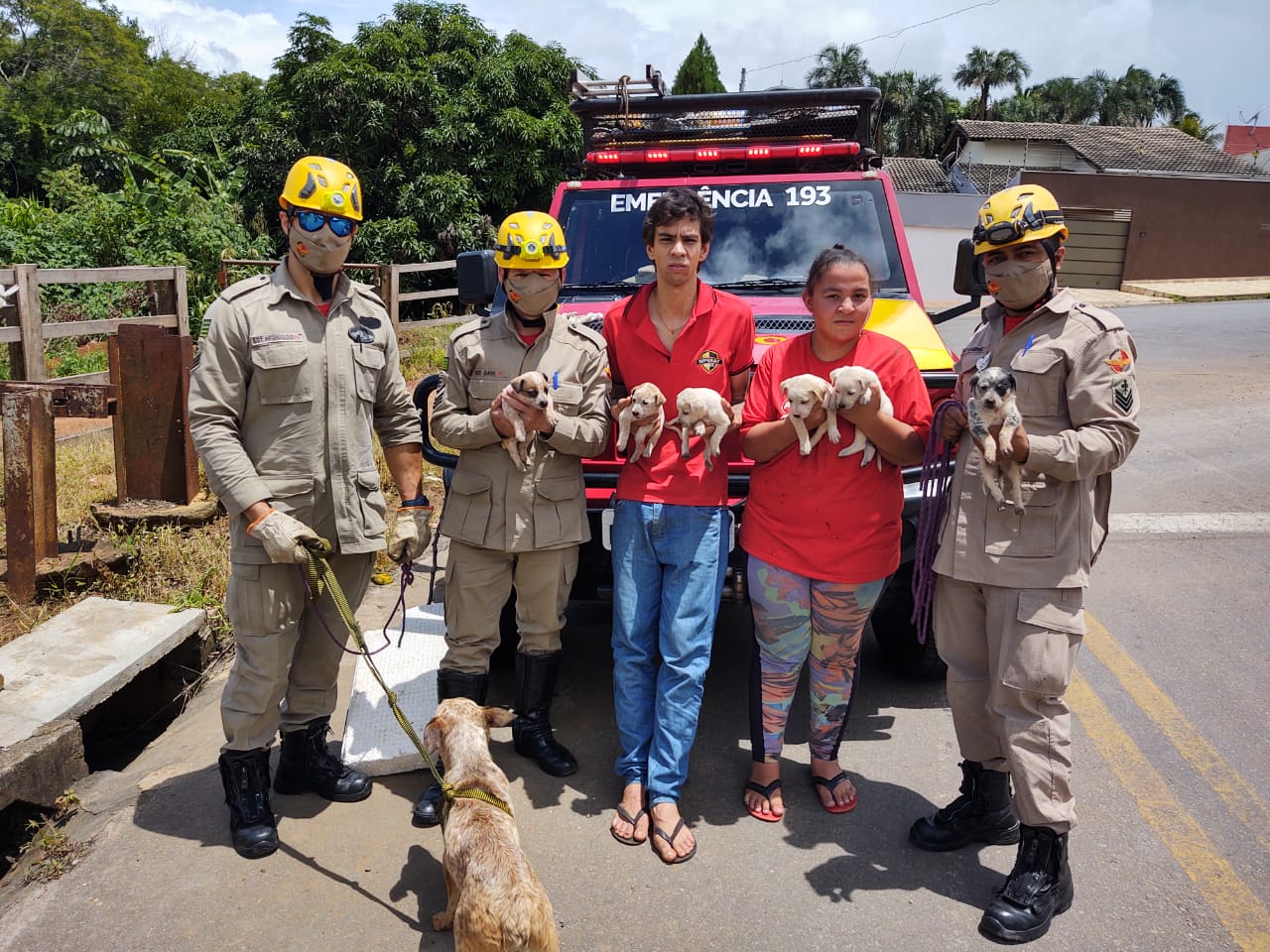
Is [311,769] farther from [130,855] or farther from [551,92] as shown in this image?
[551,92]

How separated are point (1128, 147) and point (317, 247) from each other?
41.3 m

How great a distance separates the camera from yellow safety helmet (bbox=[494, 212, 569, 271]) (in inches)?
124

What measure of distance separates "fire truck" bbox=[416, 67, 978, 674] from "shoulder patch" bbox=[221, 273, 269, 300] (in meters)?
1.06

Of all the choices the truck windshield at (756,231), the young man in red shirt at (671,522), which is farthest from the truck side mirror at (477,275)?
the young man in red shirt at (671,522)

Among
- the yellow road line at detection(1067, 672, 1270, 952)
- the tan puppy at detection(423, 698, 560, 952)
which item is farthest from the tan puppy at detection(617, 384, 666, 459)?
the yellow road line at detection(1067, 672, 1270, 952)

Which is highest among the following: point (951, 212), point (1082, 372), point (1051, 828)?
point (951, 212)

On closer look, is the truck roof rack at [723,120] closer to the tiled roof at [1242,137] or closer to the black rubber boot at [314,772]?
the black rubber boot at [314,772]

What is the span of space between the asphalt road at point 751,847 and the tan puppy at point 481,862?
1.18ft

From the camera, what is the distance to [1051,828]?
9.16 ft

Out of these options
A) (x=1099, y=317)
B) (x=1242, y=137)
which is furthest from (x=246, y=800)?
(x=1242, y=137)

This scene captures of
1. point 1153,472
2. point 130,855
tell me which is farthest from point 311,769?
point 1153,472

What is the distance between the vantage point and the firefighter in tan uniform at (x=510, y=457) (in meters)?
3.19

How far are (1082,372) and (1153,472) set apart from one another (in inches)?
247

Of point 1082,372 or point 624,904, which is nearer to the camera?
point 1082,372
